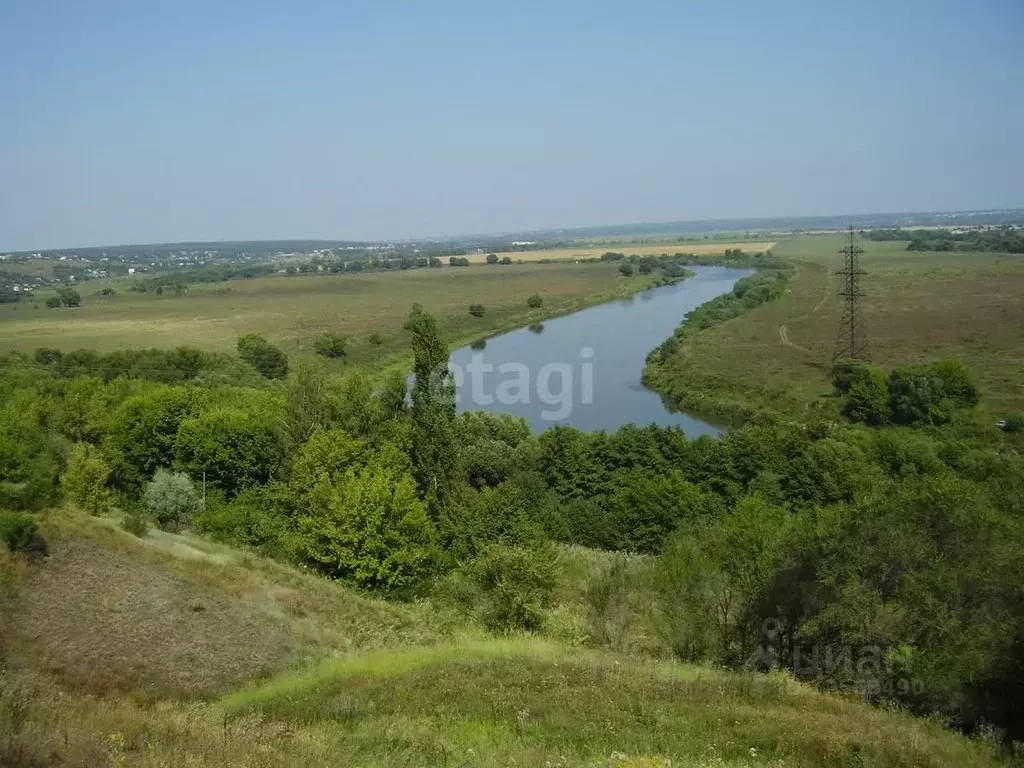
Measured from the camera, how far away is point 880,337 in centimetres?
5047

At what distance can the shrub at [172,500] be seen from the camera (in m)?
19.3

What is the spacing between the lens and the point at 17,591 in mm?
11453

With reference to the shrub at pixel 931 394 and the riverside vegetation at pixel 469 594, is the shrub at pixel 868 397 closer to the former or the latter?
the shrub at pixel 931 394

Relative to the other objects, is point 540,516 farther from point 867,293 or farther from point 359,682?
point 867,293

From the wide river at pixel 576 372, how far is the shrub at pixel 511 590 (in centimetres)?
2195

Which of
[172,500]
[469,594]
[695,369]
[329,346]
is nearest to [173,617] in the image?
[469,594]

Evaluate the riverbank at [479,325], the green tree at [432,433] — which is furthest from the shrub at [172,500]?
the riverbank at [479,325]

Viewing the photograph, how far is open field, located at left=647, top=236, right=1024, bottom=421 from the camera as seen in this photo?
3931 centimetres

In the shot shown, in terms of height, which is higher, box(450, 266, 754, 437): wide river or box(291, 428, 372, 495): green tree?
box(291, 428, 372, 495): green tree

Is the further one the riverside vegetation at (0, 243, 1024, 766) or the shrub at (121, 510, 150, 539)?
the shrub at (121, 510, 150, 539)

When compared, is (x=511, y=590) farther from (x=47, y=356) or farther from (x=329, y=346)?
(x=47, y=356)

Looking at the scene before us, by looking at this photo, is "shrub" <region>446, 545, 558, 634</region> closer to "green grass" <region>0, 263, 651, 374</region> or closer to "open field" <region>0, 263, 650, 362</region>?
"green grass" <region>0, 263, 651, 374</region>

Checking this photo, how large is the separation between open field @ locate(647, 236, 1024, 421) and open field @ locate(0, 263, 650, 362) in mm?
21129

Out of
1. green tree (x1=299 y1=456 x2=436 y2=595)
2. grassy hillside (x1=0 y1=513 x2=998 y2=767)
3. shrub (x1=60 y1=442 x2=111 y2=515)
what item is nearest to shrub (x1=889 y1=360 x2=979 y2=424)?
green tree (x1=299 y1=456 x2=436 y2=595)
